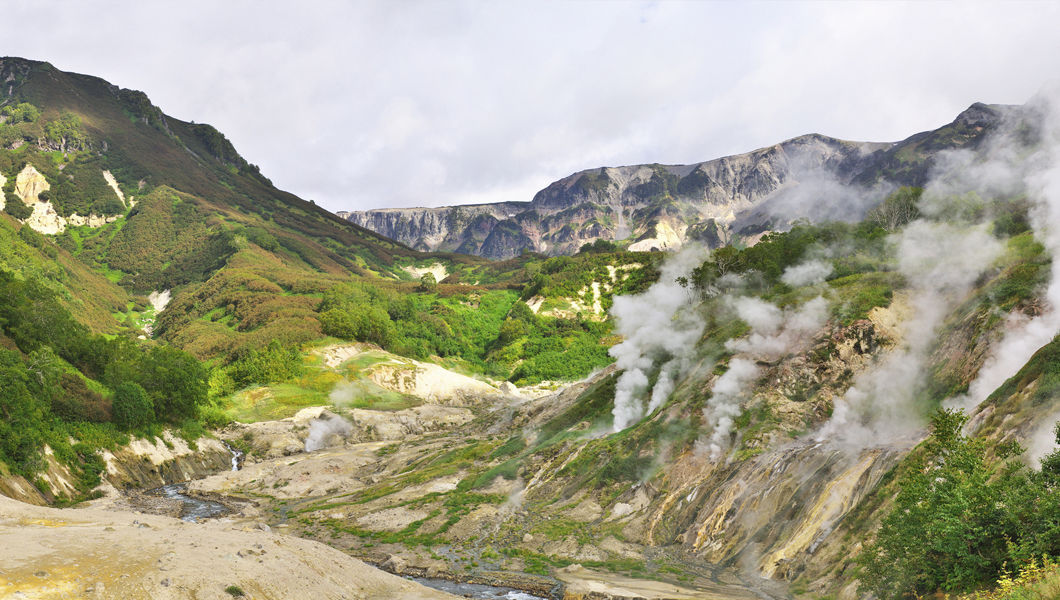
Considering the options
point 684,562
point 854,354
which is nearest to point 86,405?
point 684,562

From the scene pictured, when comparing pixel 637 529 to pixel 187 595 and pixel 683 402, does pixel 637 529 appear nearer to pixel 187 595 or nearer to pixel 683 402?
pixel 683 402

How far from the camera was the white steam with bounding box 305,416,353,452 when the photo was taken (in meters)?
76.9

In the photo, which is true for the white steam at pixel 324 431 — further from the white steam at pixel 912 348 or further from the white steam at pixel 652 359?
the white steam at pixel 912 348

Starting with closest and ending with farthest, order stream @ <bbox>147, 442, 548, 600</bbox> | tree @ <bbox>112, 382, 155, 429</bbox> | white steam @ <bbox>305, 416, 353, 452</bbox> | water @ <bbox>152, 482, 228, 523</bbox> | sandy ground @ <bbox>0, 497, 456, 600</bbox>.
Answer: sandy ground @ <bbox>0, 497, 456, 600</bbox> → stream @ <bbox>147, 442, 548, 600</bbox> → water @ <bbox>152, 482, 228, 523</bbox> → tree @ <bbox>112, 382, 155, 429</bbox> → white steam @ <bbox>305, 416, 353, 452</bbox>

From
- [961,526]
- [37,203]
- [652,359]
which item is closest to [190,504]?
[652,359]

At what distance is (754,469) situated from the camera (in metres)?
33.0

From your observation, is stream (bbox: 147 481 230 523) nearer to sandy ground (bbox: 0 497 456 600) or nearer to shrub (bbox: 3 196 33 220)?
sandy ground (bbox: 0 497 456 600)

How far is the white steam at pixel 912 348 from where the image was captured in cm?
3189

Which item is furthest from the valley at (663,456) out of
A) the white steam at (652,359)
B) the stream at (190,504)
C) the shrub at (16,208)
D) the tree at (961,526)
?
the shrub at (16,208)

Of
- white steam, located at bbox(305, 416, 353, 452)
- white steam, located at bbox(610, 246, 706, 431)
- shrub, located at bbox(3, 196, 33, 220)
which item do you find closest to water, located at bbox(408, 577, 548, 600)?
white steam, located at bbox(610, 246, 706, 431)

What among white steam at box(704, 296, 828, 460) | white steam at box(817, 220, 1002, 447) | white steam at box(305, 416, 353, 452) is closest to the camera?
white steam at box(817, 220, 1002, 447)

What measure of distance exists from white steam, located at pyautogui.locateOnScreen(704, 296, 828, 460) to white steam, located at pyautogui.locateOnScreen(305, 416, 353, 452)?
59.3 m

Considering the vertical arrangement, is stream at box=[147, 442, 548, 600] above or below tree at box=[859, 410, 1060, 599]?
below

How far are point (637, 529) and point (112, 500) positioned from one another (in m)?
43.4
